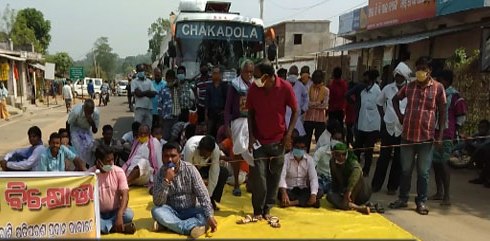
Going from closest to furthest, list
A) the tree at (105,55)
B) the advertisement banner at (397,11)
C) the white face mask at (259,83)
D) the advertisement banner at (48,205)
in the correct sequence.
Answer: the advertisement banner at (48,205), the white face mask at (259,83), the advertisement banner at (397,11), the tree at (105,55)

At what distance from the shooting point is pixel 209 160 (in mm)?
5504

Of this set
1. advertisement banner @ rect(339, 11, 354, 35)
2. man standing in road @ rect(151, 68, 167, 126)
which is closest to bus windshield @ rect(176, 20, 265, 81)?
man standing in road @ rect(151, 68, 167, 126)

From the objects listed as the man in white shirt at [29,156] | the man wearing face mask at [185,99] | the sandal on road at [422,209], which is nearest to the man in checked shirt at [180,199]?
the man in white shirt at [29,156]

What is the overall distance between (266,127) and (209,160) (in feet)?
2.79

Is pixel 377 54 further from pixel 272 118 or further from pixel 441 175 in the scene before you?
pixel 272 118

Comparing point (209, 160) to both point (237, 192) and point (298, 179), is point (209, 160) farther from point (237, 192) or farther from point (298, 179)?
point (298, 179)

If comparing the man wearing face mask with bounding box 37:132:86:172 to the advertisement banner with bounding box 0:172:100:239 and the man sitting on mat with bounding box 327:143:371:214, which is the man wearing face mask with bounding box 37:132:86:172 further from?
the man sitting on mat with bounding box 327:143:371:214

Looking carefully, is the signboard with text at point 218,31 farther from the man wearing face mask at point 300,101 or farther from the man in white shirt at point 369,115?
the man in white shirt at point 369,115

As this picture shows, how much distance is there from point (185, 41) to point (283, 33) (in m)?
27.8

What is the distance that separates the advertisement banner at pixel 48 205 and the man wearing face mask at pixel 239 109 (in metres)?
2.03

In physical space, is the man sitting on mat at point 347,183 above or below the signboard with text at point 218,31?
below

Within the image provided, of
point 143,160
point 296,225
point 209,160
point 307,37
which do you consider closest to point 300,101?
point 209,160

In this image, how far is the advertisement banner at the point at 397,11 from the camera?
14.1 metres

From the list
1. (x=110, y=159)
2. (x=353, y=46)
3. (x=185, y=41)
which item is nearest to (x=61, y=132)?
(x=110, y=159)
